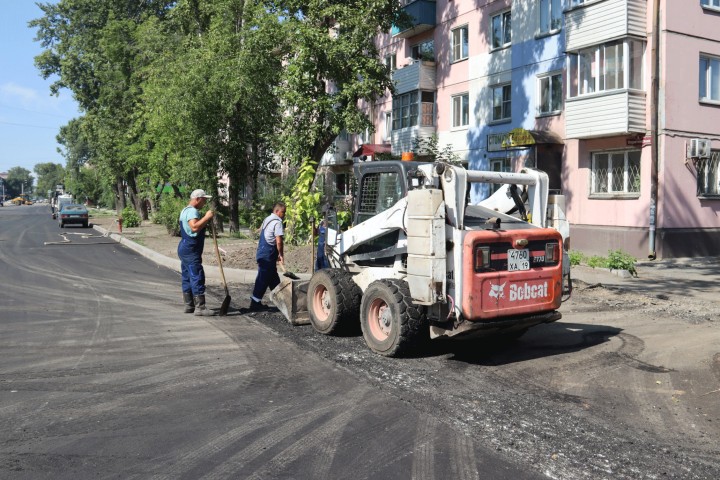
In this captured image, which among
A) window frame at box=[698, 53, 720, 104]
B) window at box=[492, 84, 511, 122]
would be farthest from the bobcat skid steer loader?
window at box=[492, 84, 511, 122]

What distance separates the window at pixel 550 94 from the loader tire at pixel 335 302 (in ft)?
54.2

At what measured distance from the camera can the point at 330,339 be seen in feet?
27.2

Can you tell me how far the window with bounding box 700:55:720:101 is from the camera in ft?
66.3

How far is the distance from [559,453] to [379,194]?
163 inches

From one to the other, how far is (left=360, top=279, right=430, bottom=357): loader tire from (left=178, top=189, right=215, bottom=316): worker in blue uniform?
3.07m

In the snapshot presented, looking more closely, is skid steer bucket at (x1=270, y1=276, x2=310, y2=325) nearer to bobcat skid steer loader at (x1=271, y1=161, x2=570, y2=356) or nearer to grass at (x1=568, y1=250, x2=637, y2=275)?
bobcat skid steer loader at (x1=271, y1=161, x2=570, y2=356)

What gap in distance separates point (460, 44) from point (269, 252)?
67.9ft

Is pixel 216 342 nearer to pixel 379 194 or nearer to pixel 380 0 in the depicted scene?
pixel 379 194

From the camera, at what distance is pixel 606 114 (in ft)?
64.5

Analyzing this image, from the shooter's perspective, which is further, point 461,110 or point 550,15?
point 461,110

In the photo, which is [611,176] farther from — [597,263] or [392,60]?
[392,60]

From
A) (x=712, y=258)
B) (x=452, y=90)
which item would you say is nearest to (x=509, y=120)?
(x=452, y=90)

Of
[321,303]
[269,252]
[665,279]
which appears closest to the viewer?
[321,303]

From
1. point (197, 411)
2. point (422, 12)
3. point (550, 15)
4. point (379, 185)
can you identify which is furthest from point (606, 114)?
point (197, 411)
